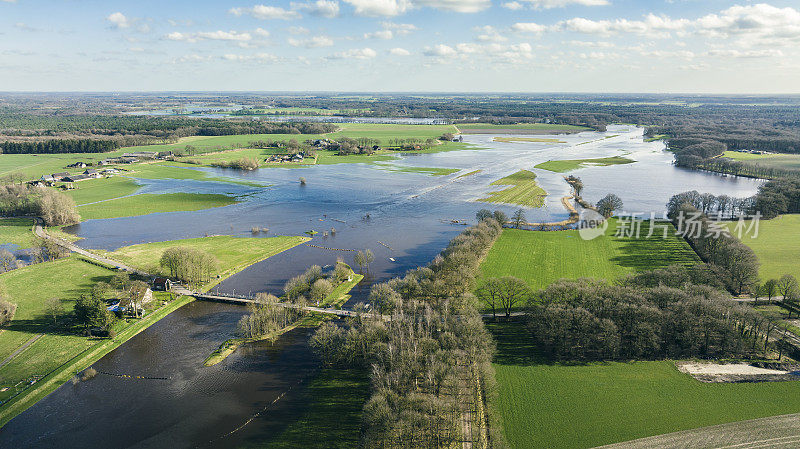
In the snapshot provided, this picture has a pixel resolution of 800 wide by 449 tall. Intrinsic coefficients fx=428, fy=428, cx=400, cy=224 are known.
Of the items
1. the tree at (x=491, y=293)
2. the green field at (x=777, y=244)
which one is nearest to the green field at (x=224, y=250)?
the tree at (x=491, y=293)

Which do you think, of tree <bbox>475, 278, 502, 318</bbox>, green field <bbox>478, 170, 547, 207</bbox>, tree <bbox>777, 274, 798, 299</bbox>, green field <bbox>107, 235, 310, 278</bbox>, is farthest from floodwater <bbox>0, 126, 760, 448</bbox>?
tree <bbox>777, 274, 798, 299</bbox>

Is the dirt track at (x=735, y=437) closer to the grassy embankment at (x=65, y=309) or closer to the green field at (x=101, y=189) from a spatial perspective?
the grassy embankment at (x=65, y=309)

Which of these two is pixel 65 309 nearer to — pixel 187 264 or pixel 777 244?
pixel 187 264

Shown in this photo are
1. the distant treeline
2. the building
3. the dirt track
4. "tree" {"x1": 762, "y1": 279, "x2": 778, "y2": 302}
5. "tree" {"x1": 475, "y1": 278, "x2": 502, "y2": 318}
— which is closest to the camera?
the dirt track

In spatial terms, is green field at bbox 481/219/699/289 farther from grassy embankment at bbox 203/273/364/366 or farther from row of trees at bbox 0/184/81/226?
row of trees at bbox 0/184/81/226

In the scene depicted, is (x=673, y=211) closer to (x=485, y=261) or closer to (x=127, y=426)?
(x=485, y=261)

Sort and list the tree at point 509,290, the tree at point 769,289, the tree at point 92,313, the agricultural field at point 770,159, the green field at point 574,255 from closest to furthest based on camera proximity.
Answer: the tree at point 92,313 < the tree at point 509,290 < the tree at point 769,289 < the green field at point 574,255 < the agricultural field at point 770,159

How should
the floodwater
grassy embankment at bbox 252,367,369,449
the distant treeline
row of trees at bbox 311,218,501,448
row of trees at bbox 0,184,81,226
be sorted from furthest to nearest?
the distant treeline < row of trees at bbox 0,184,81,226 < the floodwater < grassy embankment at bbox 252,367,369,449 < row of trees at bbox 311,218,501,448
